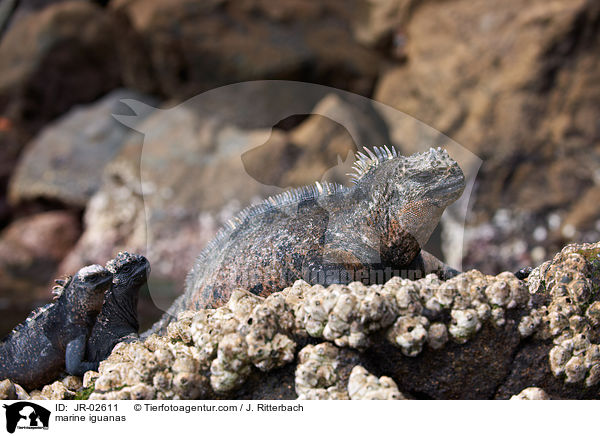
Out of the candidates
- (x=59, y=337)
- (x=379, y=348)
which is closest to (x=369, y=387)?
(x=379, y=348)

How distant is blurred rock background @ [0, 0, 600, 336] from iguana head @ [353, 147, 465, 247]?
10.3ft

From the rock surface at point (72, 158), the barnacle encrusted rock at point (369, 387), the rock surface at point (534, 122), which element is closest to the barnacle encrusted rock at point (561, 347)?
the barnacle encrusted rock at point (369, 387)

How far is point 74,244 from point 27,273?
2.43 feet

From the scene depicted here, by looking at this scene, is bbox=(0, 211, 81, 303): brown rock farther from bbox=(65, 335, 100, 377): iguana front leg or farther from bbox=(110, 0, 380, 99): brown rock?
bbox=(65, 335, 100, 377): iguana front leg

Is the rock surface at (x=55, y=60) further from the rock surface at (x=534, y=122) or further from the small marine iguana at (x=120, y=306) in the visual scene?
the small marine iguana at (x=120, y=306)

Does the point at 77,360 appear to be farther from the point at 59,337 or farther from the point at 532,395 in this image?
the point at 532,395

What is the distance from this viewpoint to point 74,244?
8.58 meters

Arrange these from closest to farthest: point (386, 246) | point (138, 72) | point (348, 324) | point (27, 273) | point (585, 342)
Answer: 1. point (348, 324)
2. point (585, 342)
3. point (386, 246)
4. point (27, 273)
5. point (138, 72)

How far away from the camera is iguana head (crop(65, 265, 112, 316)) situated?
7.45 ft

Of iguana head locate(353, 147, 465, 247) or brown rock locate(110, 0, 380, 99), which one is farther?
brown rock locate(110, 0, 380, 99)

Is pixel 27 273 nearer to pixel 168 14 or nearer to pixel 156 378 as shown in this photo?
pixel 168 14

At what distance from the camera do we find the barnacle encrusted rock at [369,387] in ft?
5.53

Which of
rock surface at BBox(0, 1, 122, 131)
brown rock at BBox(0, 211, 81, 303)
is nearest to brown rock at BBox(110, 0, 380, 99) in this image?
rock surface at BBox(0, 1, 122, 131)
